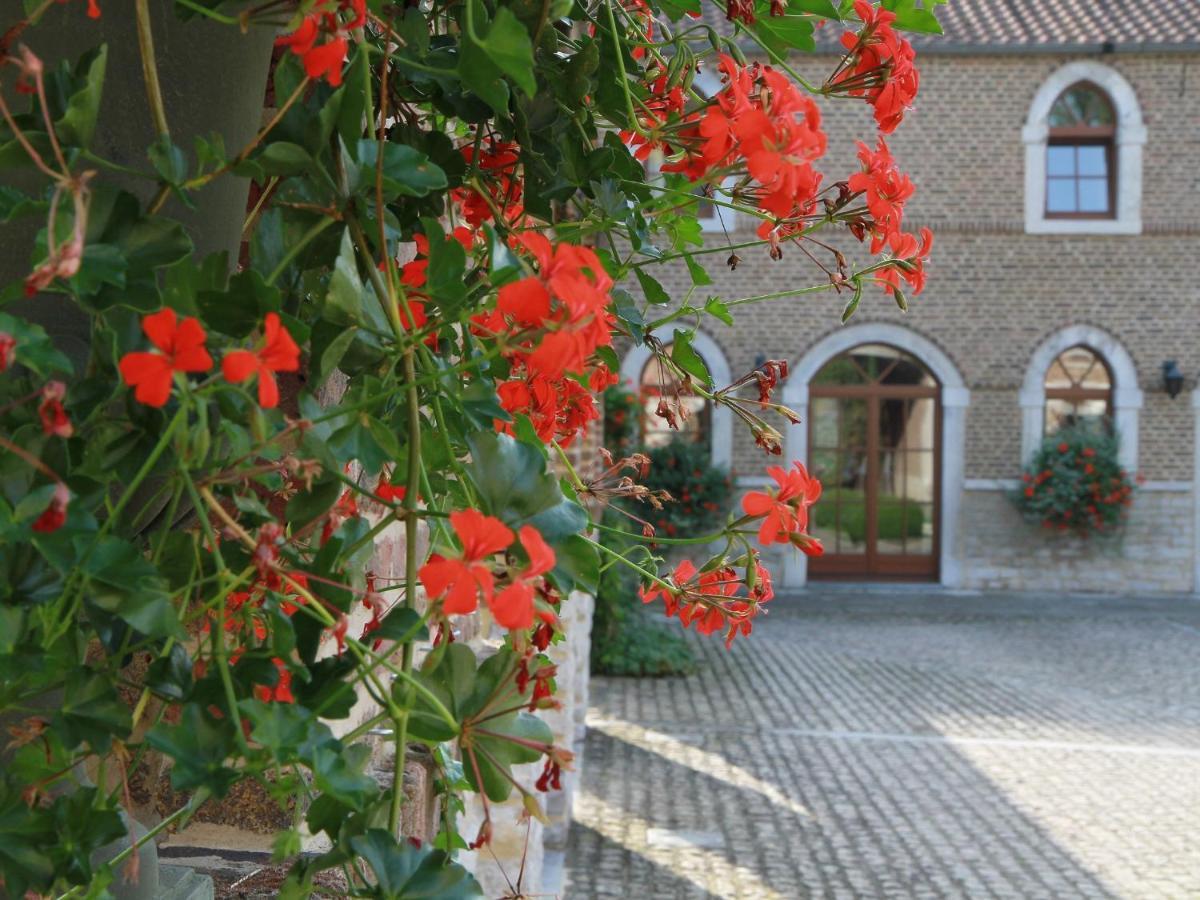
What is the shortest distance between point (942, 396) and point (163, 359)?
42.7 ft

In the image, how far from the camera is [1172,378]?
41.2ft

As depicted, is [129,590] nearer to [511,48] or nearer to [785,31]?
[511,48]

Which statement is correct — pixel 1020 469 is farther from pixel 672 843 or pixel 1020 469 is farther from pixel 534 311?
pixel 534 311

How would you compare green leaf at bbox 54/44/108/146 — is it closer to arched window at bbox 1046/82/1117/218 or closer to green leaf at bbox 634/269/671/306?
green leaf at bbox 634/269/671/306

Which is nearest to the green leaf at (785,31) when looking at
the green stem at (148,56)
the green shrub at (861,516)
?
the green stem at (148,56)

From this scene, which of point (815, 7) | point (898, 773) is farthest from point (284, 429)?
point (898, 773)

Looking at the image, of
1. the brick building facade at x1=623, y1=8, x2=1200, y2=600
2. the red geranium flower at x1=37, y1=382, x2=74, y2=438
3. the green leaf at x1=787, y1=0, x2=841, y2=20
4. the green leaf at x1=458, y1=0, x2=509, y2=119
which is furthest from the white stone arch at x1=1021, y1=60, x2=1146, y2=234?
the red geranium flower at x1=37, y1=382, x2=74, y2=438

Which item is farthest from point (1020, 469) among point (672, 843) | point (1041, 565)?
point (672, 843)

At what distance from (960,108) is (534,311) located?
1339 centimetres

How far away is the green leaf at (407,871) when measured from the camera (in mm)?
563

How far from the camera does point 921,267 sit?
1003 millimetres

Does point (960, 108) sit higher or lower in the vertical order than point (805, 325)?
higher

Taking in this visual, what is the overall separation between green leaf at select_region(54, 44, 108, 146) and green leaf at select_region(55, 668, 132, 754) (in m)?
0.23

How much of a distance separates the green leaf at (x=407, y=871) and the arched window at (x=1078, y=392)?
13249mm
